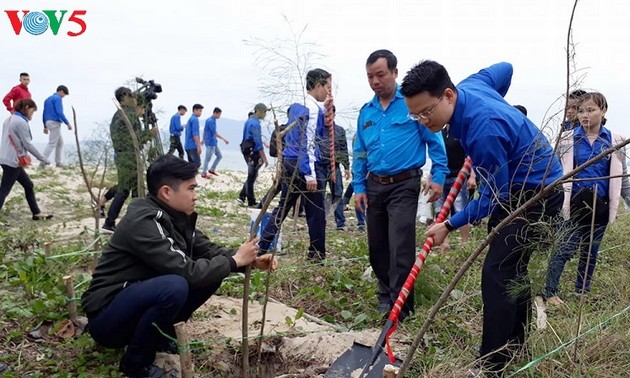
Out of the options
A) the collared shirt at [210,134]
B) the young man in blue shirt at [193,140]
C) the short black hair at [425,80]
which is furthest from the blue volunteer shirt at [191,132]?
the short black hair at [425,80]

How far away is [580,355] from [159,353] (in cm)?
237

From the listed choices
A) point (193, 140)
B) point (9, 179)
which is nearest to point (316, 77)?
point (9, 179)

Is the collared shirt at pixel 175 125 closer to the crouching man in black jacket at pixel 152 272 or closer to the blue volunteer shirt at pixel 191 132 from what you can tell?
the blue volunteer shirt at pixel 191 132

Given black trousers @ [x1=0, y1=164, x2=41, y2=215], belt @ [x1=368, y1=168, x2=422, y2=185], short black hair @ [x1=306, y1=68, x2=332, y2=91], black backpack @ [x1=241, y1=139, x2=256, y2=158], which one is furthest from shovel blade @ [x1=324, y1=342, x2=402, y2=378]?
black backpack @ [x1=241, y1=139, x2=256, y2=158]

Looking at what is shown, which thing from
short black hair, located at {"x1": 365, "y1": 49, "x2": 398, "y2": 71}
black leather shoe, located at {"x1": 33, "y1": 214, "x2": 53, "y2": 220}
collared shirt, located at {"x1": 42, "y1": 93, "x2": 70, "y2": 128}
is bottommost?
black leather shoe, located at {"x1": 33, "y1": 214, "x2": 53, "y2": 220}

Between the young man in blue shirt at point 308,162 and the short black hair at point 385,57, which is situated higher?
the short black hair at point 385,57

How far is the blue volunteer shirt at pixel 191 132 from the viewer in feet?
45.7

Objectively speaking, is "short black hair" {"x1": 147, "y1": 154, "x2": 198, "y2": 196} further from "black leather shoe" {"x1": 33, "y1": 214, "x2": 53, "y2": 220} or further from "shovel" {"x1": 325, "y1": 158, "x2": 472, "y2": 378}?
"black leather shoe" {"x1": 33, "y1": 214, "x2": 53, "y2": 220}

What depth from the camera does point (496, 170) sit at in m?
2.62

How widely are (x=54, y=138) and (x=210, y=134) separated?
3845 millimetres

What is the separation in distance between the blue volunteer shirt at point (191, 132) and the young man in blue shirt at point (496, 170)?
11.7m

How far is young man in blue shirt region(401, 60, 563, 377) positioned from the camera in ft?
8.71

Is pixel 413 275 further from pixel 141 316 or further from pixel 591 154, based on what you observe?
pixel 591 154

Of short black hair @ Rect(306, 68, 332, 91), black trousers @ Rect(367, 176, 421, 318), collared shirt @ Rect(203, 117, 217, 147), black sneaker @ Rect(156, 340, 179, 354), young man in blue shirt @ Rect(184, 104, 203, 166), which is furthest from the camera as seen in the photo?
collared shirt @ Rect(203, 117, 217, 147)
